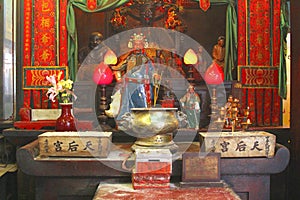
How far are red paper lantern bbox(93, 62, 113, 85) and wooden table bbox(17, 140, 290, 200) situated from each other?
1.72 metres

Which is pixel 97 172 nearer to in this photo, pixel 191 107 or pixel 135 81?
pixel 135 81

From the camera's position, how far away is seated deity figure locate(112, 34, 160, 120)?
423 cm

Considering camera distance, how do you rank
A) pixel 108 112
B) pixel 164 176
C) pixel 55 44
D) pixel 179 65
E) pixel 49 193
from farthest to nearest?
pixel 179 65 < pixel 55 44 < pixel 108 112 < pixel 49 193 < pixel 164 176

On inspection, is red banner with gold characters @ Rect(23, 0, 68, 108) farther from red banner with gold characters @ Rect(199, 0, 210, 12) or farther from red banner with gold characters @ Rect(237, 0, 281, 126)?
red banner with gold characters @ Rect(237, 0, 281, 126)

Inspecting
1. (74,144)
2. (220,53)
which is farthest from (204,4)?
(74,144)

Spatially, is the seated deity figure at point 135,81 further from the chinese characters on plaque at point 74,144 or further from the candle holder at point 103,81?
the chinese characters on plaque at point 74,144

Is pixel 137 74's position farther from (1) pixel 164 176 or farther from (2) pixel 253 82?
(1) pixel 164 176

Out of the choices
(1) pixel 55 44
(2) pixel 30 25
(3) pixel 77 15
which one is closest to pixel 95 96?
(1) pixel 55 44

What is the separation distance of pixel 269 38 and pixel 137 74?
1.73 metres

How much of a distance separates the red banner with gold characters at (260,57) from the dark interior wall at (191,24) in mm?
955

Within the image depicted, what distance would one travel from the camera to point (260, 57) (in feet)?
16.7

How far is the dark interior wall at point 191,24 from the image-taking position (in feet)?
19.8

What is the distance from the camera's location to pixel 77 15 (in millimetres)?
6055

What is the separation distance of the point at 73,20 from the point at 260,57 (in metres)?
2.24
